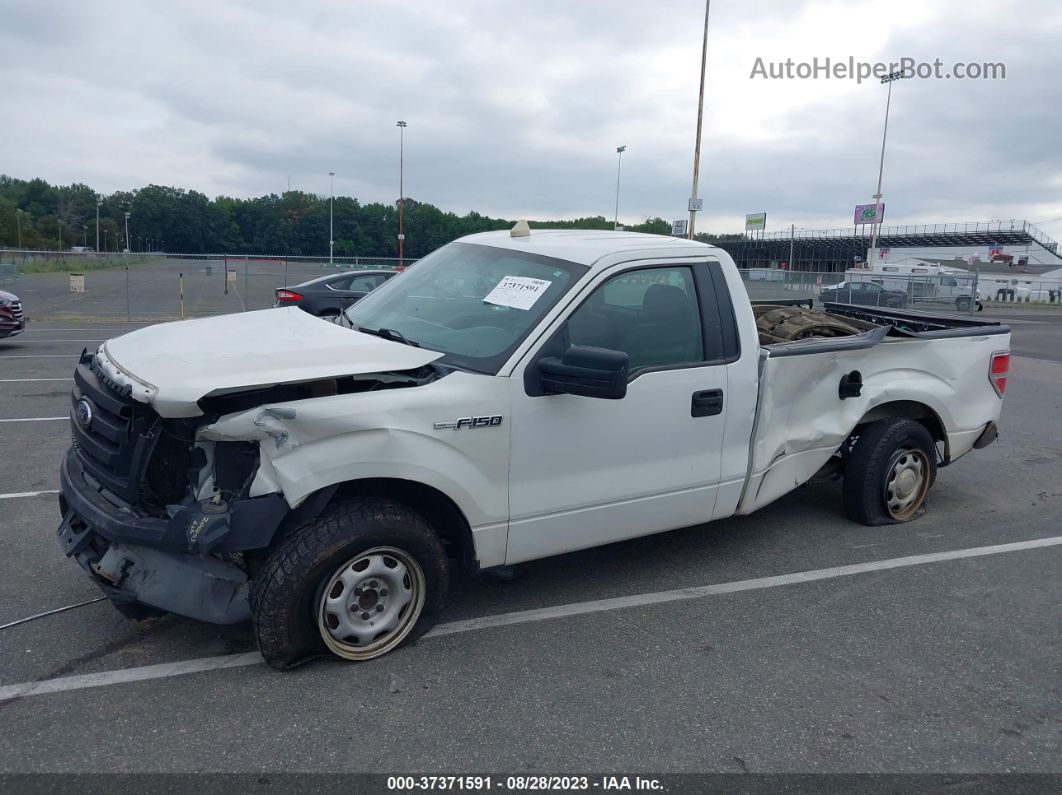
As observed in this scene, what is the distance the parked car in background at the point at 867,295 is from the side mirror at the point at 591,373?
72.1 ft

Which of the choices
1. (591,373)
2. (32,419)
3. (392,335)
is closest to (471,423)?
(591,373)

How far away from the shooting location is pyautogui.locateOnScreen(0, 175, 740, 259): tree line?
88.1m

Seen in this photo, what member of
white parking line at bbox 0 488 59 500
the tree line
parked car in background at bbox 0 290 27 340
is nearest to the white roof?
white parking line at bbox 0 488 59 500

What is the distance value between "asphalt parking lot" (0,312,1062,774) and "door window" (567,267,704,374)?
50.9 inches

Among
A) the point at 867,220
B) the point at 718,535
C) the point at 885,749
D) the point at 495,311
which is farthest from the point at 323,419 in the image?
the point at 867,220

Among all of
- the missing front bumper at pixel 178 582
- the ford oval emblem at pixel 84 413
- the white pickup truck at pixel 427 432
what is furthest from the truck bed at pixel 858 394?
the ford oval emblem at pixel 84 413

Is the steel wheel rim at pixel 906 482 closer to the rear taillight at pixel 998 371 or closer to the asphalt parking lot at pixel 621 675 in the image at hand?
the asphalt parking lot at pixel 621 675

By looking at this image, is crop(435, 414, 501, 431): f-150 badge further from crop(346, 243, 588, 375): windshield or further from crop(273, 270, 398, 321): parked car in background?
crop(273, 270, 398, 321): parked car in background

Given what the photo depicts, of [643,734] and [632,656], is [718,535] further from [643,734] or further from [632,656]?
[643,734]

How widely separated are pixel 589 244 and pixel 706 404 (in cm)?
104

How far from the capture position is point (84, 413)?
3.64 m

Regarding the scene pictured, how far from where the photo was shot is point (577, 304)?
13.0ft

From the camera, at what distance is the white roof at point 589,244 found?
4.26 meters

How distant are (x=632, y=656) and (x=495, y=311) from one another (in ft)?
5.70
